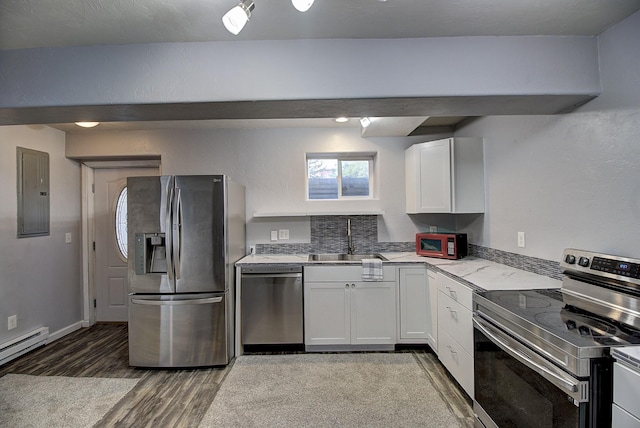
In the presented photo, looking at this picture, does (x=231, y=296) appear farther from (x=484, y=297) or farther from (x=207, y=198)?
(x=484, y=297)

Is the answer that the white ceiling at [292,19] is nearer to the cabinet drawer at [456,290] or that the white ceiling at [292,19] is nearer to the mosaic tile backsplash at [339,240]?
the cabinet drawer at [456,290]

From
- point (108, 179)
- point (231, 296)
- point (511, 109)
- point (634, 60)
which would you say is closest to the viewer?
point (634, 60)

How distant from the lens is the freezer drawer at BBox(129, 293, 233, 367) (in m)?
2.59

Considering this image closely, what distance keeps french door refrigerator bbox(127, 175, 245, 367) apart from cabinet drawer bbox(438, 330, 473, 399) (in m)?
1.88

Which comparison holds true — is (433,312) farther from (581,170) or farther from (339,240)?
(581,170)

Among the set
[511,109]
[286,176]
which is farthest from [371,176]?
[511,109]

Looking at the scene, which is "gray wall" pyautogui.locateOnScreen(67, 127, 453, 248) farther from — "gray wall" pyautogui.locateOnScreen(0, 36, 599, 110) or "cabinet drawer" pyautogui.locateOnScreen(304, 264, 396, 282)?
"gray wall" pyautogui.locateOnScreen(0, 36, 599, 110)

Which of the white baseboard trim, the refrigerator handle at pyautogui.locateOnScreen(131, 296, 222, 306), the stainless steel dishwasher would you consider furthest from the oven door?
the white baseboard trim

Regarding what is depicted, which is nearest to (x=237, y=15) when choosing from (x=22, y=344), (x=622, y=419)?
(x=622, y=419)

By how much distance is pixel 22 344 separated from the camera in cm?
282

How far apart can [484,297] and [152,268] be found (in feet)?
8.53

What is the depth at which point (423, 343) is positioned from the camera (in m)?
2.81

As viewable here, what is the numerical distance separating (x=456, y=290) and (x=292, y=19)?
2026mm

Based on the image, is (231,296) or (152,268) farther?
(231,296)
